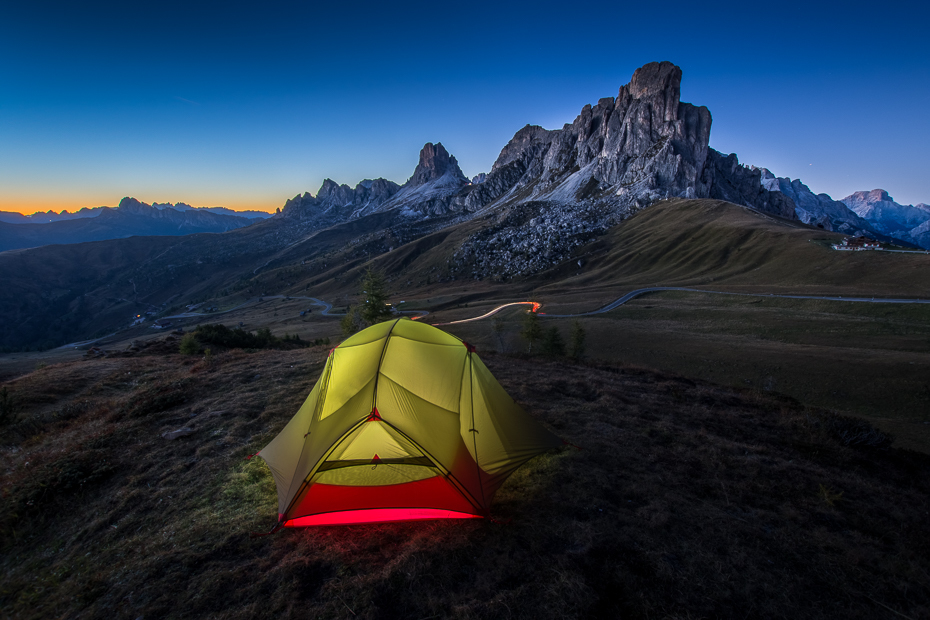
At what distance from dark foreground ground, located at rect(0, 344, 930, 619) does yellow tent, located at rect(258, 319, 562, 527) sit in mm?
550

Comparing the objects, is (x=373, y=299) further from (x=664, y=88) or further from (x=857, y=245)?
(x=664, y=88)

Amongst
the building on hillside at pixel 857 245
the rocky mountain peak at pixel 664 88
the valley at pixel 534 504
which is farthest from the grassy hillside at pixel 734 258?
Result: the rocky mountain peak at pixel 664 88

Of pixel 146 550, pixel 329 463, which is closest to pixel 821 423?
pixel 329 463

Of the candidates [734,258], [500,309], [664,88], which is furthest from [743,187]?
[500,309]

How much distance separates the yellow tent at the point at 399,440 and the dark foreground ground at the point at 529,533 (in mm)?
550

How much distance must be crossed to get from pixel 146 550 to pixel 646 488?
37.7 feet

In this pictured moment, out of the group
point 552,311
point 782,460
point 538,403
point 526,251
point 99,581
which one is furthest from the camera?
point 526,251

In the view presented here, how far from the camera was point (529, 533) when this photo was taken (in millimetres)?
7355

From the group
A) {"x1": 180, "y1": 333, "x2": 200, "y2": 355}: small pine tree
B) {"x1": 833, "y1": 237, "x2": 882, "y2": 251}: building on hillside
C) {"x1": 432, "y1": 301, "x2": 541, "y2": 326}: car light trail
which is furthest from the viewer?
{"x1": 833, "y1": 237, "x2": 882, "y2": 251}: building on hillside

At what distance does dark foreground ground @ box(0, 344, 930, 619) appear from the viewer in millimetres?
5891

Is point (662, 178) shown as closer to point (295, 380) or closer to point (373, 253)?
point (373, 253)

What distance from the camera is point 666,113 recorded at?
597ft

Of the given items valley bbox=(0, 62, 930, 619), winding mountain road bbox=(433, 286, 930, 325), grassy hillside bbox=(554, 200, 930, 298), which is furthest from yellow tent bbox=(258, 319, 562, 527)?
grassy hillside bbox=(554, 200, 930, 298)

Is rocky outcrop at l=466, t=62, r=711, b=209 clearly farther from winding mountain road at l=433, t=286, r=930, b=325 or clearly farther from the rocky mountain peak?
winding mountain road at l=433, t=286, r=930, b=325
